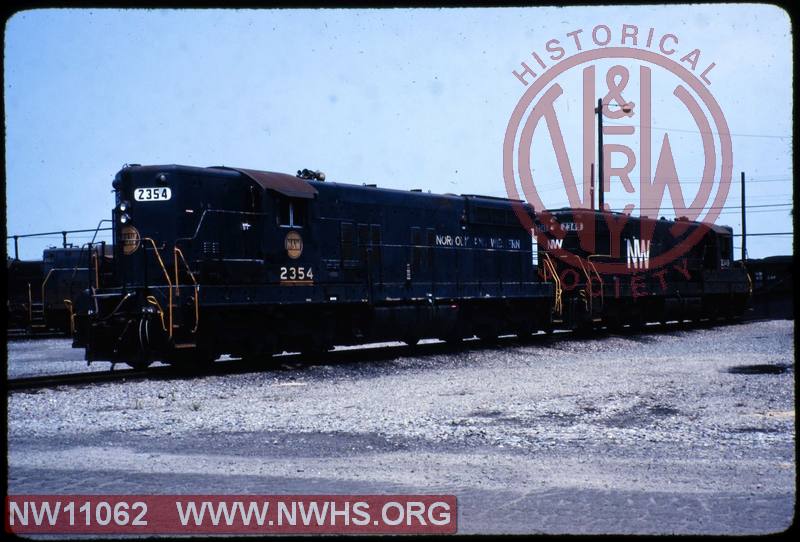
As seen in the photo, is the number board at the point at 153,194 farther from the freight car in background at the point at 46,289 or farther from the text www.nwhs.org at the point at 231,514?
the freight car in background at the point at 46,289

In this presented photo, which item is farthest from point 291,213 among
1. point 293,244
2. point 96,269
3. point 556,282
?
point 556,282

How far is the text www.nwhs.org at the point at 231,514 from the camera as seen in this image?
5410 mm

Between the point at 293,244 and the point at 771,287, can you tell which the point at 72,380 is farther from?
the point at 771,287

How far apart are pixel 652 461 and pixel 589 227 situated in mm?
19453

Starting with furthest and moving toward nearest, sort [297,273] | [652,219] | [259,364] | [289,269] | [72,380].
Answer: [652,219] → [297,273] → [289,269] → [259,364] → [72,380]

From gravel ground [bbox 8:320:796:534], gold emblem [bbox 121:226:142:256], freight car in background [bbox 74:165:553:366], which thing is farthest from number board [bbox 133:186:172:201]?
gravel ground [bbox 8:320:796:534]

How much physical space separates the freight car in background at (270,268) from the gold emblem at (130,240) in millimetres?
27

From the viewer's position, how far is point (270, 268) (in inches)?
655

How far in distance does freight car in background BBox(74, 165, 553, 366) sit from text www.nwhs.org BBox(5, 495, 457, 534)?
863 centimetres

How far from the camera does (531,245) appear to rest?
2459cm

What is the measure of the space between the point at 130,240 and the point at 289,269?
317 cm

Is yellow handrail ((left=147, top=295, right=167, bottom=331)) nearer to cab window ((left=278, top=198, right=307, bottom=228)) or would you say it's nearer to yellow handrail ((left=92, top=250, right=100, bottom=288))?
yellow handrail ((left=92, top=250, right=100, bottom=288))

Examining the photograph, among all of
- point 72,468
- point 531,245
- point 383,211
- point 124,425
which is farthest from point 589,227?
point 72,468

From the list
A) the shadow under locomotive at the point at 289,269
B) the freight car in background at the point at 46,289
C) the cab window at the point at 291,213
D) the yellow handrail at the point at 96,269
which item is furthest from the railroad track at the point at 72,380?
the freight car in background at the point at 46,289
